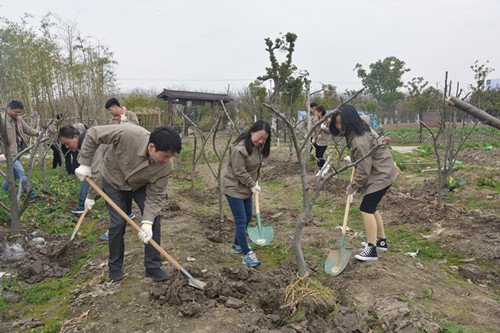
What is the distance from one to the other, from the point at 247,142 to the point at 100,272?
2083 millimetres

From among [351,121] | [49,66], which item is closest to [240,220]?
[351,121]

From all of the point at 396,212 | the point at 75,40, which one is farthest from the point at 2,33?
the point at 396,212

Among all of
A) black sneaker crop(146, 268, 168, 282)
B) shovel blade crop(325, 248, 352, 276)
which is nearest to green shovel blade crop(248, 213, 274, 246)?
shovel blade crop(325, 248, 352, 276)

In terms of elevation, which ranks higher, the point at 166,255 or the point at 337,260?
the point at 166,255

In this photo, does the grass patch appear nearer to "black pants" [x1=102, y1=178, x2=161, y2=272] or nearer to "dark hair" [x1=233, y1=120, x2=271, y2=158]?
"black pants" [x1=102, y1=178, x2=161, y2=272]

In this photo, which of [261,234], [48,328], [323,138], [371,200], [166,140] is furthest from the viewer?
[323,138]

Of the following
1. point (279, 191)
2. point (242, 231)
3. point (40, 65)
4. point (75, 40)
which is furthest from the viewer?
point (75, 40)

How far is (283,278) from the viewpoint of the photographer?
11.1 ft

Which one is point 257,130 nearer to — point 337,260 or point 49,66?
point 337,260

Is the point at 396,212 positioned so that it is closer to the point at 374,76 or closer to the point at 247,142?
the point at 247,142

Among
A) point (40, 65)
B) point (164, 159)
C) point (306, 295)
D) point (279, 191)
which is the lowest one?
point (279, 191)

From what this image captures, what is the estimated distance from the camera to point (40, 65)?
14.1 meters

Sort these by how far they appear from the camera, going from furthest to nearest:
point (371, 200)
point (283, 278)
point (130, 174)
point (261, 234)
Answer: point (261, 234) < point (371, 200) < point (283, 278) < point (130, 174)

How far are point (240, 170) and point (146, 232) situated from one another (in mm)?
1217
